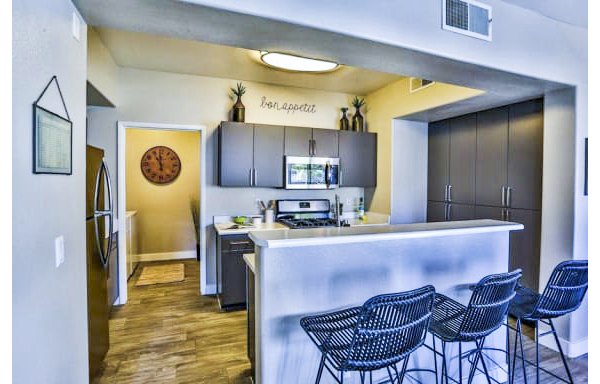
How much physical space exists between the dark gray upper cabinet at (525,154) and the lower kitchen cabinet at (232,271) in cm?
298

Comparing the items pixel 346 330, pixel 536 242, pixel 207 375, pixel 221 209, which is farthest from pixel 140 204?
pixel 536 242

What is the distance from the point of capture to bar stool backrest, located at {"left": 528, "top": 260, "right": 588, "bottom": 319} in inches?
75.9

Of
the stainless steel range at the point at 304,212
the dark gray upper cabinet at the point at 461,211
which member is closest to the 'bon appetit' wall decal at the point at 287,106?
the stainless steel range at the point at 304,212

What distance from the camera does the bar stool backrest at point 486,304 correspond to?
164 centimetres

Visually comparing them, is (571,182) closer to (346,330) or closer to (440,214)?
(440,214)

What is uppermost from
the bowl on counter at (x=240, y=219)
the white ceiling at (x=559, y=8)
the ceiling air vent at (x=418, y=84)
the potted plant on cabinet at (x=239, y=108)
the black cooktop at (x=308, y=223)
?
Answer: the white ceiling at (x=559, y=8)

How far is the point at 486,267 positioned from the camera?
2395mm

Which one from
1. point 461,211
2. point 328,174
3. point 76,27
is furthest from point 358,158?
point 76,27

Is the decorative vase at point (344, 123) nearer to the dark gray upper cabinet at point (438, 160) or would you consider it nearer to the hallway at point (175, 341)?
the dark gray upper cabinet at point (438, 160)

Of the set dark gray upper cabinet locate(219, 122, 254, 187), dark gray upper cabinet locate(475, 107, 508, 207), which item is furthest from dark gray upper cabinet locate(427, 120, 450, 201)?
Answer: dark gray upper cabinet locate(219, 122, 254, 187)

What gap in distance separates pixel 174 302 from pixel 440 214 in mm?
3612

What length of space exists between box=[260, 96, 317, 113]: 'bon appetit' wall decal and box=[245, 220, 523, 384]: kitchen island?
266 cm

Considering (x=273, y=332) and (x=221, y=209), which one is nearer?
(x=273, y=332)

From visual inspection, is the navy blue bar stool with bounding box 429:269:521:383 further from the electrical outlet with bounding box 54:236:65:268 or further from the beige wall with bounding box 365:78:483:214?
the beige wall with bounding box 365:78:483:214
